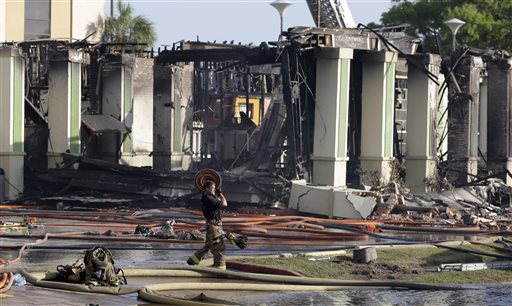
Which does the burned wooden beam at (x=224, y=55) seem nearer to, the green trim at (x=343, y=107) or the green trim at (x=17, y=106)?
the green trim at (x=343, y=107)

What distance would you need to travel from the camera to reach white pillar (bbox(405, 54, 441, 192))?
41.6m

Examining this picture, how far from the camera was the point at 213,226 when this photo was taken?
59.4 ft

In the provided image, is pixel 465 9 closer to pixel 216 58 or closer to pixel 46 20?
pixel 46 20

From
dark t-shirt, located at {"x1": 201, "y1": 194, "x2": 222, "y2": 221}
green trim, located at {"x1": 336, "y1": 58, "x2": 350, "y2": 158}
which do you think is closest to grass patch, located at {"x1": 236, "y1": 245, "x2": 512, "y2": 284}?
dark t-shirt, located at {"x1": 201, "y1": 194, "x2": 222, "y2": 221}

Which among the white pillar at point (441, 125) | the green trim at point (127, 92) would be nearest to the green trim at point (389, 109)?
the white pillar at point (441, 125)

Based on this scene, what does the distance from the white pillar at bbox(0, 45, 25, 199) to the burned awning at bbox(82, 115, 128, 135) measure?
393 centimetres

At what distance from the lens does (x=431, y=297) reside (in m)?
17.1

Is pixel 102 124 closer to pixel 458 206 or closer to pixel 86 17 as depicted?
pixel 458 206

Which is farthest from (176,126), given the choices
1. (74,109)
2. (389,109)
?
(389,109)

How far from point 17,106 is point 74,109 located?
2.70 metres

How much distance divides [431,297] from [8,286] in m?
5.94

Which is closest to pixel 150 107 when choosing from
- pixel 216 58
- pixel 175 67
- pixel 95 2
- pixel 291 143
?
pixel 175 67

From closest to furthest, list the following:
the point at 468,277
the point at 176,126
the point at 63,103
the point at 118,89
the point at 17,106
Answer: the point at 468,277, the point at 17,106, the point at 63,103, the point at 118,89, the point at 176,126

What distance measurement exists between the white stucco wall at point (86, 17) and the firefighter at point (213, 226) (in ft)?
162
